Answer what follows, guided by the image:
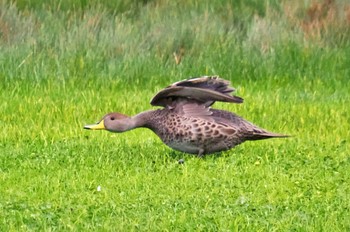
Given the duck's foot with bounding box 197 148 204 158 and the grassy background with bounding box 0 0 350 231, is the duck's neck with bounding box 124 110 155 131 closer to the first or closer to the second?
the grassy background with bounding box 0 0 350 231

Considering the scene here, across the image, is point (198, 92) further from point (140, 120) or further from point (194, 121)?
point (140, 120)

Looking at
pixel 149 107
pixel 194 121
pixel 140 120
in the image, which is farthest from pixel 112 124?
pixel 149 107

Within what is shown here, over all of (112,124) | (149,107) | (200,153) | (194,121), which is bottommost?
(149,107)

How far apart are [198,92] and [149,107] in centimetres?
253

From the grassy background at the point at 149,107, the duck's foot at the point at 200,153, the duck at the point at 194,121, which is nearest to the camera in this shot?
the grassy background at the point at 149,107

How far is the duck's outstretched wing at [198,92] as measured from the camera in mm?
7617

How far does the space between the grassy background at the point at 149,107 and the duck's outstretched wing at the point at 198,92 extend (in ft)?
1.42

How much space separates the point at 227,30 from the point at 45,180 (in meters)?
→ 6.93

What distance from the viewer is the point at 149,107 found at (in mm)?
10148

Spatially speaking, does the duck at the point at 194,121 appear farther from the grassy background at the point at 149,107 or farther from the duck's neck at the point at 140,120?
the grassy background at the point at 149,107

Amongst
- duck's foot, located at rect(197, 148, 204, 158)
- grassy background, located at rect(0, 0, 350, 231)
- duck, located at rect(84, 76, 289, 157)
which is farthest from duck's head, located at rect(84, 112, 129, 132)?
duck's foot, located at rect(197, 148, 204, 158)

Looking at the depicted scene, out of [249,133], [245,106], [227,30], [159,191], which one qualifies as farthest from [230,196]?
[227,30]

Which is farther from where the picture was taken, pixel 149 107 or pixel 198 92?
pixel 149 107

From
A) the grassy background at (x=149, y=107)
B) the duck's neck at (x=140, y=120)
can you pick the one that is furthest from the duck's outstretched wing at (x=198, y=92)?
the grassy background at (x=149, y=107)
